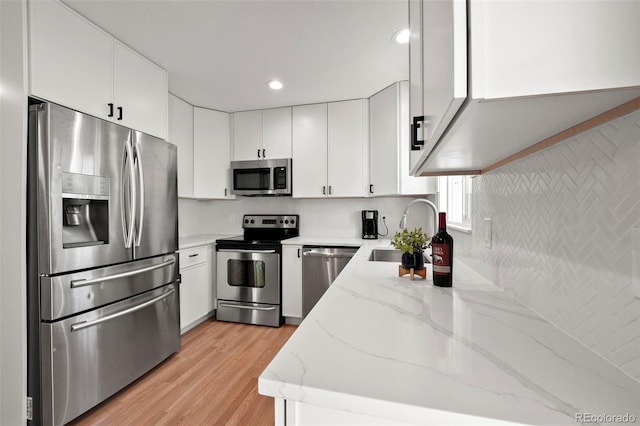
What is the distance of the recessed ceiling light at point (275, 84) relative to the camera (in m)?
2.59

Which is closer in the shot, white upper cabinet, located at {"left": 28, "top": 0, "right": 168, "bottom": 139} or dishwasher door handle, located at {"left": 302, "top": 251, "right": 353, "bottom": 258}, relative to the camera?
white upper cabinet, located at {"left": 28, "top": 0, "right": 168, "bottom": 139}

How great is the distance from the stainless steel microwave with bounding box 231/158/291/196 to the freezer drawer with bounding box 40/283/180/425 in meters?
1.47

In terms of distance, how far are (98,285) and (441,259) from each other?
6.09 feet

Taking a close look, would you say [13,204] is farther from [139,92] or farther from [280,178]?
[280,178]

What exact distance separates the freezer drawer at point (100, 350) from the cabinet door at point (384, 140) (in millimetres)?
2120

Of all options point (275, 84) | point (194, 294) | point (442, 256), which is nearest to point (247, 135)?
point (275, 84)

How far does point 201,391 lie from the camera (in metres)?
1.91

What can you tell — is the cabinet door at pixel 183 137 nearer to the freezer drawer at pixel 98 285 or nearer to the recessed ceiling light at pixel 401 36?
the freezer drawer at pixel 98 285

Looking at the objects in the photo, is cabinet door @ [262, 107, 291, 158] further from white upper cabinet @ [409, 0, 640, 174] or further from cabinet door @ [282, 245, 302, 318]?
white upper cabinet @ [409, 0, 640, 174]

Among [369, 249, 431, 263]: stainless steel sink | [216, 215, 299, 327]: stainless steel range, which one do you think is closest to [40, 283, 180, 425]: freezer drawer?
[216, 215, 299, 327]: stainless steel range

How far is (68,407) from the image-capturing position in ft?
4.95

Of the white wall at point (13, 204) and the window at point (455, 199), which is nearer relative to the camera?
the white wall at point (13, 204)

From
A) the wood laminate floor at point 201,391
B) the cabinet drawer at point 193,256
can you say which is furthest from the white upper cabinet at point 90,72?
the wood laminate floor at point 201,391

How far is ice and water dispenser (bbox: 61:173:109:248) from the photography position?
1.54m
